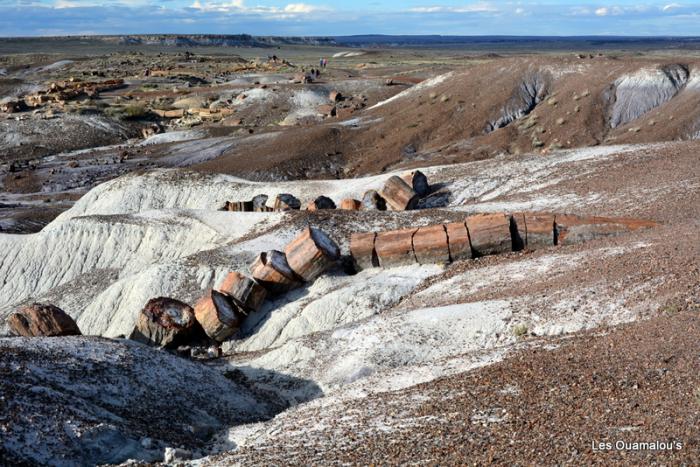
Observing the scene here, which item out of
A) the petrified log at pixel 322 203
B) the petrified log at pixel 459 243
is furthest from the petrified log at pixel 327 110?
the petrified log at pixel 459 243

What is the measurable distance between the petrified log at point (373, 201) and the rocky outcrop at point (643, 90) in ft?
64.1

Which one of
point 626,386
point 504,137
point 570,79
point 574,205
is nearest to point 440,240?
point 574,205

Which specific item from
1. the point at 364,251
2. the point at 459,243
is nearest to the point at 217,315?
the point at 364,251

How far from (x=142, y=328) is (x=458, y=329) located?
23.5ft

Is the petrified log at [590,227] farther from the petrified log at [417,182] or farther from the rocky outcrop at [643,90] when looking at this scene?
the rocky outcrop at [643,90]

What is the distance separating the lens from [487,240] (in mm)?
17516

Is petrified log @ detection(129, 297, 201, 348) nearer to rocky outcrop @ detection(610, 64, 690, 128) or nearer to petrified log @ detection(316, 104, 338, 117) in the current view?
rocky outcrop @ detection(610, 64, 690, 128)

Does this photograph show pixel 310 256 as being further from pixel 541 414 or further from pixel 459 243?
pixel 541 414

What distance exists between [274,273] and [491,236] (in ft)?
15.7

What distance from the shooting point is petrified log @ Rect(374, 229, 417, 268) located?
17906mm

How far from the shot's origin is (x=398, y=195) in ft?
81.5

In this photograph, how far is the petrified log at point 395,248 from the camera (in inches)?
705

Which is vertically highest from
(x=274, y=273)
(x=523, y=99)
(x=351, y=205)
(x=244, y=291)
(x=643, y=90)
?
(x=643, y=90)

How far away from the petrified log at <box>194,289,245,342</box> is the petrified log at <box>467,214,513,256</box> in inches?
212
